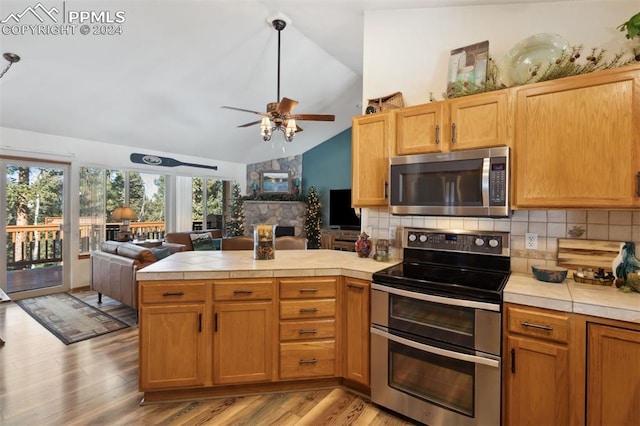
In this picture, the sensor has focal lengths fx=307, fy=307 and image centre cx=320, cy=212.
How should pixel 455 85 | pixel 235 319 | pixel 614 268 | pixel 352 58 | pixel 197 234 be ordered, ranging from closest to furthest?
pixel 614 268 < pixel 235 319 < pixel 455 85 < pixel 352 58 < pixel 197 234

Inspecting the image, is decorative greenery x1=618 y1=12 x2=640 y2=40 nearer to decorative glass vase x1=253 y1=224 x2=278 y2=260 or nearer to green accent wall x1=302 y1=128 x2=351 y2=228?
decorative glass vase x1=253 y1=224 x2=278 y2=260

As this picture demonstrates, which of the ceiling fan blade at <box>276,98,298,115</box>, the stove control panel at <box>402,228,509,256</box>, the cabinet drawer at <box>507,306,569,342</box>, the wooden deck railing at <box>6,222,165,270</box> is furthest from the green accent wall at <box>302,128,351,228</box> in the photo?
the cabinet drawer at <box>507,306,569,342</box>

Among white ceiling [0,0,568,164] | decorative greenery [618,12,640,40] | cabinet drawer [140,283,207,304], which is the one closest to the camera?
decorative greenery [618,12,640,40]

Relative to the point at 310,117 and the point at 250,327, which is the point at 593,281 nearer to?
the point at 250,327

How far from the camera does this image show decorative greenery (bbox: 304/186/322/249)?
7512 millimetres

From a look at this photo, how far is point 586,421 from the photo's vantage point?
4.89 feet

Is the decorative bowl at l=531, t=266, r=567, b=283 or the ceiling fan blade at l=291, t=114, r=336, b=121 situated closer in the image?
the decorative bowl at l=531, t=266, r=567, b=283

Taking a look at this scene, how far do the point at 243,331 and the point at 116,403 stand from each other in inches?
39.4

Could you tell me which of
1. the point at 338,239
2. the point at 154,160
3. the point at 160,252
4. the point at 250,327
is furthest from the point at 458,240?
the point at 154,160

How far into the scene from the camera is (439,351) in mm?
1791

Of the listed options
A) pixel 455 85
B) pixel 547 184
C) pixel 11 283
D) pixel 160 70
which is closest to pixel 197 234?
pixel 11 283

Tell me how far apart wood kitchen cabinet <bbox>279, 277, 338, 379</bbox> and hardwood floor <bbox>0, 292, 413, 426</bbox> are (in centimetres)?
21

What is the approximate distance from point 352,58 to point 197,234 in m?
4.27

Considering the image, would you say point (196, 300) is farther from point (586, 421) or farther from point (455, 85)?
point (455, 85)
